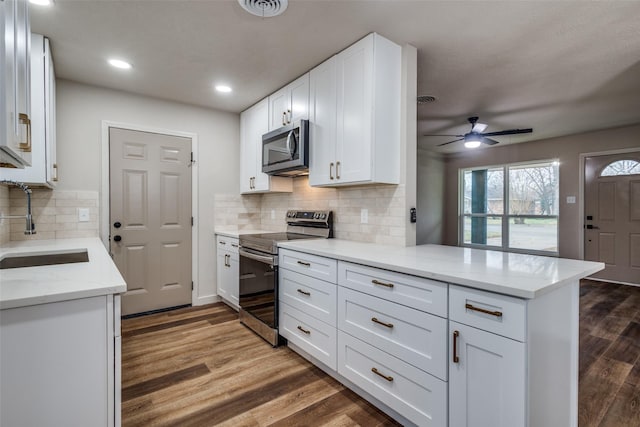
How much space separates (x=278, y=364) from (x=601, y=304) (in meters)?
3.97

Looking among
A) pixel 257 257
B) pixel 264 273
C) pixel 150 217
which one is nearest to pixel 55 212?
pixel 150 217

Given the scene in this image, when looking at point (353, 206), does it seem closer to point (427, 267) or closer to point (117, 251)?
point (427, 267)

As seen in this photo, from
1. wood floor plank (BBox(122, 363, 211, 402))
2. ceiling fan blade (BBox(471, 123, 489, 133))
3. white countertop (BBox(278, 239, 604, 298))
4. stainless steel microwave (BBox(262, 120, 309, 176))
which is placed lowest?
wood floor plank (BBox(122, 363, 211, 402))

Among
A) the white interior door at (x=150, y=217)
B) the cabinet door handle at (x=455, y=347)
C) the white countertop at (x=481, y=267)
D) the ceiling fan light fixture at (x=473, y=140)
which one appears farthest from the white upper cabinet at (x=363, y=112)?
the ceiling fan light fixture at (x=473, y=140)

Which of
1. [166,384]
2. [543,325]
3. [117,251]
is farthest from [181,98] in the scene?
Result: [543,325]

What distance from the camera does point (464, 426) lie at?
1.36 meters

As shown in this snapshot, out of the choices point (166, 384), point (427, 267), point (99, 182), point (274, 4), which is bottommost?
point (166, 384)

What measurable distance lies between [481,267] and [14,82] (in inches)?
79.2

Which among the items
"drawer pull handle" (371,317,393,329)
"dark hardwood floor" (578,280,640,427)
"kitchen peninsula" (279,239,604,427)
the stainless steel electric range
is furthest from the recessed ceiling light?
"dark hardwood floor" (578,280,640,427)

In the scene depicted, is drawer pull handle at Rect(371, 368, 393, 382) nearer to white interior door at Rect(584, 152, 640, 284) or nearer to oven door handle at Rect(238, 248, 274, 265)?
oven door handle at Rect(238, 248, 274, 265)

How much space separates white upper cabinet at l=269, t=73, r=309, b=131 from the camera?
2871 millimetres

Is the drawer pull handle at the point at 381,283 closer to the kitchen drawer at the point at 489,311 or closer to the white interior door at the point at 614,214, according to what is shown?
the kitchen drawer at the point at 489,311

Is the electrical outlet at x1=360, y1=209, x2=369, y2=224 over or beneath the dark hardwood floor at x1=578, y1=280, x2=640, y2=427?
over

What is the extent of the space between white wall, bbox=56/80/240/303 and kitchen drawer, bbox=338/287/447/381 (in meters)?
2.33
